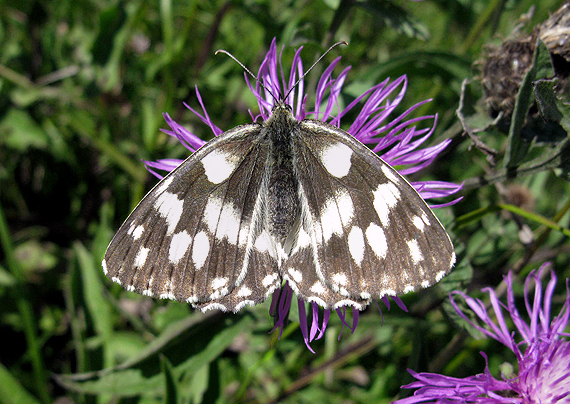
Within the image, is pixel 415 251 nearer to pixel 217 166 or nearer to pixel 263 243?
pixel 263 243

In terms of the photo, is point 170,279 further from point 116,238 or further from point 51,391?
point 51,391

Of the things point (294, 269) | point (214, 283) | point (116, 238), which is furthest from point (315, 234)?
point (116, 238)

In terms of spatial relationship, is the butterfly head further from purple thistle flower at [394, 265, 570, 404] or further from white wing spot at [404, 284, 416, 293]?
purple thistle flower at [394, 265, 570, 404]

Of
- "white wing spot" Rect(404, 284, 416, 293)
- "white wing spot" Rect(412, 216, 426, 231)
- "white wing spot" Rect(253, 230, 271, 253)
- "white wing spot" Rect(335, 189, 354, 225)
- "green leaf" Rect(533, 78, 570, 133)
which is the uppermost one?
"green leaf" Rect(533, 78, 570, 133)

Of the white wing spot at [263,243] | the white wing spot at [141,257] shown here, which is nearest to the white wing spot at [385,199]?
the white wing spot at [263,243]

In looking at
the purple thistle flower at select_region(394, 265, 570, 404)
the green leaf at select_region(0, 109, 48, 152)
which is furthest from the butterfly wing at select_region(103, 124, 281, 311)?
the green leaf at select_region(0, 109, 48, 152)

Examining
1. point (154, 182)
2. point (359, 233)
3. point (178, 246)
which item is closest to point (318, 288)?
point (359, 233)
